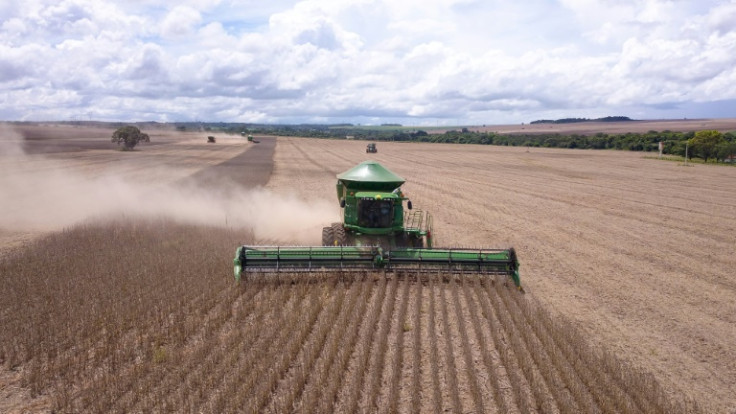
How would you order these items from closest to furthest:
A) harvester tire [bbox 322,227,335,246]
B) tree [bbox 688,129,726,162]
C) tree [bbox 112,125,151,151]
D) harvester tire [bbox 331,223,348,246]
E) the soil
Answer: the soil → harvester tire [bbox 331,223,348,246] → harvester tire [bbox 322,227,335,246] → tree [bbox 688,129,726,162] → tree [bbox 112,125,151,151]

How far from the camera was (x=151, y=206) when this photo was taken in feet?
74.2

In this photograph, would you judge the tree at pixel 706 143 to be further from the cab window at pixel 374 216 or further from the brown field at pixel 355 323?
the cab window at pixel 374 216

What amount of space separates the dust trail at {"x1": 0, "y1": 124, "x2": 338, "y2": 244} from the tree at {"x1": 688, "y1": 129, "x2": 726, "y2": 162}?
43.6m

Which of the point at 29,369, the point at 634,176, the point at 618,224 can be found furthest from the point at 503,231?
the point at 634,176

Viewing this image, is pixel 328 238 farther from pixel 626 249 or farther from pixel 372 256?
pixel 626 249

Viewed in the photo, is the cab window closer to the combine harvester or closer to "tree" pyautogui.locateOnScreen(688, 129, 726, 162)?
the combine harvester

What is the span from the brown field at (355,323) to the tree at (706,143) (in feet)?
120

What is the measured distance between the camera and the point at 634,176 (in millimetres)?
39531

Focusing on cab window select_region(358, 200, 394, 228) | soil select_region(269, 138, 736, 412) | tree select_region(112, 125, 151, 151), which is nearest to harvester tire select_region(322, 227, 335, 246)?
cab window select_region(358, 200, 394, 228)

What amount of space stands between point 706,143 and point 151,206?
166 ft

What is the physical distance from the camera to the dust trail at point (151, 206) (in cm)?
1838

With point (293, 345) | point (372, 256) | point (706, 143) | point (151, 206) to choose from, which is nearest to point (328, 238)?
point (372, 256)

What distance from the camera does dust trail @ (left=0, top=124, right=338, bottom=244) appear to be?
1838 centimetres

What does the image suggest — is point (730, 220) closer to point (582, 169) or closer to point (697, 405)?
→ point (697, 405)
